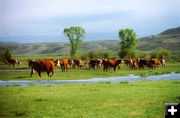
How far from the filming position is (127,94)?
11500mm

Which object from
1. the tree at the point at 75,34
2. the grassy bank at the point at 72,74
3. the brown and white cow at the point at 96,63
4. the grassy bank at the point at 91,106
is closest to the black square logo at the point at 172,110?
the grassy bank at the point at 91,106

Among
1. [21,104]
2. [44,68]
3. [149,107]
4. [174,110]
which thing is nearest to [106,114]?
[149,107]

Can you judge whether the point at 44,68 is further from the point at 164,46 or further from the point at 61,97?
the point at 164,46

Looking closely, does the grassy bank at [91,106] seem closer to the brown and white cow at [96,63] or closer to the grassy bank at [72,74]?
the grassy bank at [72,74]

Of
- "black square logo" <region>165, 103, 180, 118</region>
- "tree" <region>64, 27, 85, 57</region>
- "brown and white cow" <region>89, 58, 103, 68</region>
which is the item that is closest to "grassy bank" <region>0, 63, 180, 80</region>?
"brown and white cow" <region>89, 58, 103, 68</region>

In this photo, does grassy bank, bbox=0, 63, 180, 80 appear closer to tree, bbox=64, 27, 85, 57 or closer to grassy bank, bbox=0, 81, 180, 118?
grassy bank, bbox=0, 81, 180, 118

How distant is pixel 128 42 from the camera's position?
6862 centimetres

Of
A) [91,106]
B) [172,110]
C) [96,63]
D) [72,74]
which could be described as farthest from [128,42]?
[172,110]

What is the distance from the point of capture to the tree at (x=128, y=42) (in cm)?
6731

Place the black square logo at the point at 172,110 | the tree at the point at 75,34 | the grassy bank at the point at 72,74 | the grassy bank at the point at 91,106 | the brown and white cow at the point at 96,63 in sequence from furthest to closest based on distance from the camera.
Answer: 1. the tree at the point at 75,34
2. the brown and white cow at the point at 96,63
3. the grassy bank at the point at 72,74
4. the grassy bank at the point at 91,106
5. the black square logo at the point at 172,110

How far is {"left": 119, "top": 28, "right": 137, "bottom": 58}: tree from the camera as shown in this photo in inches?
2650

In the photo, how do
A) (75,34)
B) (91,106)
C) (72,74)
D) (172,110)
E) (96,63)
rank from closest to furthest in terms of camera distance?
1. (172,110)
2. (91,106)
3. (72,74)
4. (96,63)
5. (75,34)

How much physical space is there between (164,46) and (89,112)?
7723 inches

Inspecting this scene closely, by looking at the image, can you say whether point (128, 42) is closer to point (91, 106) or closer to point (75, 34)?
point (75, 34)
